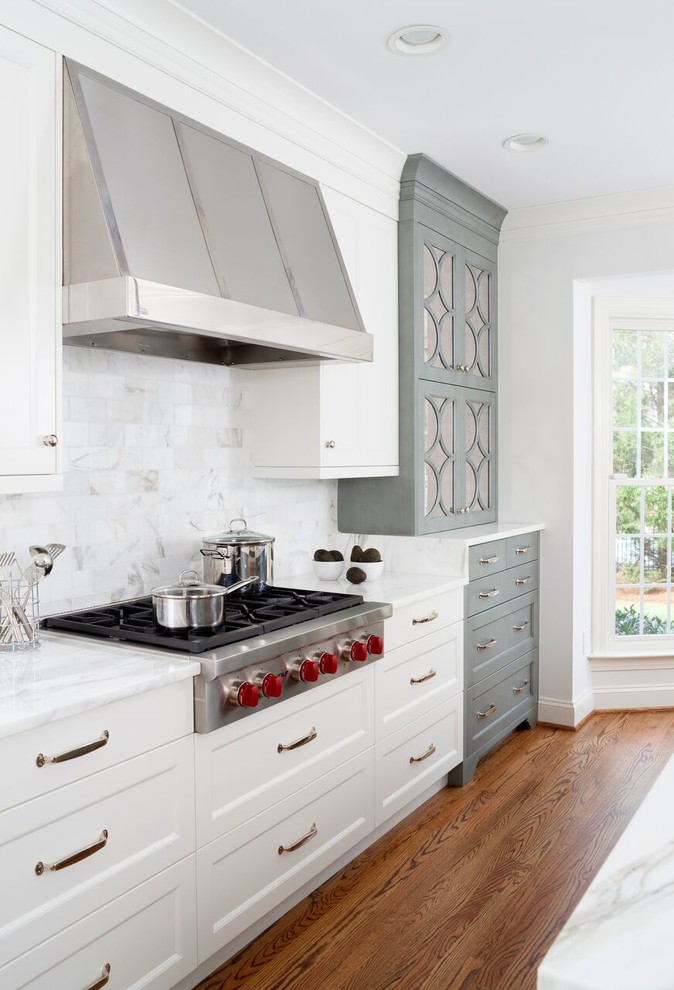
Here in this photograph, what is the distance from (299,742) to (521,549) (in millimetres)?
1939

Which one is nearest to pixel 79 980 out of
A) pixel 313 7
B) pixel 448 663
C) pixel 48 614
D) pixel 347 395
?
pixel 48 614

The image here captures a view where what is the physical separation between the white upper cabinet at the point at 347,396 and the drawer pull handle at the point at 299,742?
1.02 metres

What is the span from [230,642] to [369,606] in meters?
0.72

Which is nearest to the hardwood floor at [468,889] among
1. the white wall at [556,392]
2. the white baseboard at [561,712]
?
the white baseboard at [561,712]

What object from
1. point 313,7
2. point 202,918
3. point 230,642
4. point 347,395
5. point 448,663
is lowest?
point 202,918

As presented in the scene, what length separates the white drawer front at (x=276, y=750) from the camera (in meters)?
2.10

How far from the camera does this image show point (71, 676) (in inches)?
74.3

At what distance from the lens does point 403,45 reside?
254 centimetres

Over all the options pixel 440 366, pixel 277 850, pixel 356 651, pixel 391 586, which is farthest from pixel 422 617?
pixel 440 366

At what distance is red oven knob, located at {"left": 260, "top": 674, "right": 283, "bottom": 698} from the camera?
2.19 m

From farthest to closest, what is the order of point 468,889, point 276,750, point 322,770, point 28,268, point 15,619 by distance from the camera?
point 468,889, point 322,770, point 276,750, point 15,619, point 28,268

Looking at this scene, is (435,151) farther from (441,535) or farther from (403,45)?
(441,535)

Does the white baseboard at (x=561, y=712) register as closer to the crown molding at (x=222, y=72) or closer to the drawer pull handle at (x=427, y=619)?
the drawer pull handle at (x=427, y=619)

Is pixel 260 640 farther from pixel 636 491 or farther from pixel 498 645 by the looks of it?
pixel 636 491
